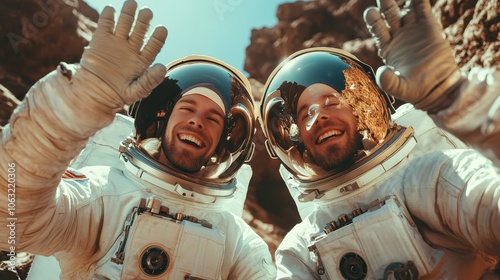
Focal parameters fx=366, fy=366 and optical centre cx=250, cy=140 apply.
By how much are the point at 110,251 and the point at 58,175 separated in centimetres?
66

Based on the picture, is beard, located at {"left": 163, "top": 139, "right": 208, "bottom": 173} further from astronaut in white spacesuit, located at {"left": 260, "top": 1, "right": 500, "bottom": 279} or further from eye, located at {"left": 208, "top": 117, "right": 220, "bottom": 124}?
astronaut in white spacesuit, located at {"left": 260, "top": 1, "right": 500, "bottom": 279}

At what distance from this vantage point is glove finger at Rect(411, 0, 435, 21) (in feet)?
4.01

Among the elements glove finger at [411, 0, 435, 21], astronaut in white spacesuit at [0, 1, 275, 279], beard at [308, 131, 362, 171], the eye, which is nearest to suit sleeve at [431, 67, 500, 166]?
glove finger at [411, 0, 435, 21]

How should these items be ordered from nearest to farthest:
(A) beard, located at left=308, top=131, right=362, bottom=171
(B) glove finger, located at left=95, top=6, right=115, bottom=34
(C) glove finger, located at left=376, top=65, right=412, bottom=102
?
1. (C) glove finger, located at left=376, top=65, right=412, bottom=102
2. (B) glove finger, located at left=95, top=6, right=115, bottom=34
3. (A) beard, located at left=308, top=131, right=362, bottom=171

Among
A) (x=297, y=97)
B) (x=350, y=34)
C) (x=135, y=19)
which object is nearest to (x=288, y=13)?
(x=350, y=34)

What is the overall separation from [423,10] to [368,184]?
1.01 meters

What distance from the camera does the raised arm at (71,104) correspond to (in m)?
1.27

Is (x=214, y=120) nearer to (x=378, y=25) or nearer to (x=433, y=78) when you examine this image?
(x=378, y=25)

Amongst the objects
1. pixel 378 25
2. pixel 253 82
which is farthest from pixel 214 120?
pixel 253 82

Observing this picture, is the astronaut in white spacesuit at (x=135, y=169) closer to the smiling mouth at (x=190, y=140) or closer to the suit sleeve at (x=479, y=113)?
the smiling mouth at (x=190, y=140)

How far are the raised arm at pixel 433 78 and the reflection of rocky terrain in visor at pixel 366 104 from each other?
732 millimetres

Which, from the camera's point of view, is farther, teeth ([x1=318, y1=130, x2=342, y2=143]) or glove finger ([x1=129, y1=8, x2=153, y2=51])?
teeth ([x1=318, y1=130, x2=342, y2=143])

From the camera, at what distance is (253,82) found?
8156 mm

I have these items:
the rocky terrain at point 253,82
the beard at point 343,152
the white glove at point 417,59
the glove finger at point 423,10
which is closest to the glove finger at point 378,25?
the white glove at point 417,59
